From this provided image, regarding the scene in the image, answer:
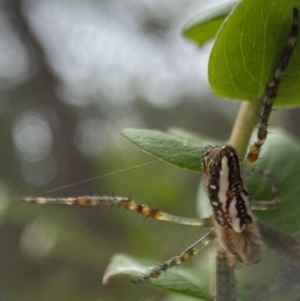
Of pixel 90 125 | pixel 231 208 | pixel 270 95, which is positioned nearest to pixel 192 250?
pixel 231 208

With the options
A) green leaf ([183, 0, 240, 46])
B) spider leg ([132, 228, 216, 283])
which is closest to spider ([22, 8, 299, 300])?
spider leg ([132, 228, 216, 283])

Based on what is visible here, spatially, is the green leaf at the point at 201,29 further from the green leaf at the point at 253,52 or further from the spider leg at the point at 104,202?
the spider leg at the point at 104,202

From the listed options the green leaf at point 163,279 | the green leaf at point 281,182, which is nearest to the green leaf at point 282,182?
the green leaf at point 281,182

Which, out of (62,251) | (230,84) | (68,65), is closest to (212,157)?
(230,84)

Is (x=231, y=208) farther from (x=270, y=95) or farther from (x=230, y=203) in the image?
(x=270, y=95)

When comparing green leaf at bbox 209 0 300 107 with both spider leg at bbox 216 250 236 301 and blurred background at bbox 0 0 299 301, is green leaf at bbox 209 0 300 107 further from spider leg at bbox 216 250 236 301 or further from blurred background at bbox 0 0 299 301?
spider leg at bbox 216 250 236 301
